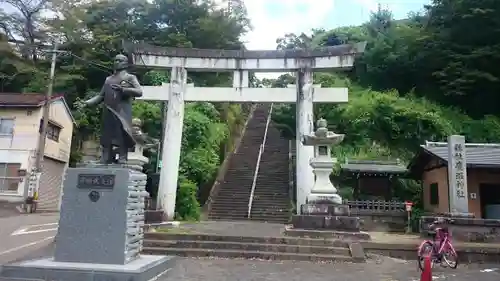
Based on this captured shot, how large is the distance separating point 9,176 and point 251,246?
18.7m

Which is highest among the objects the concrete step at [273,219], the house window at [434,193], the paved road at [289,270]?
the house window at [434,193]

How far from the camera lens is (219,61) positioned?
16031mm

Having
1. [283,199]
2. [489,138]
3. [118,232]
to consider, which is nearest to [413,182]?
Result: [489,138]

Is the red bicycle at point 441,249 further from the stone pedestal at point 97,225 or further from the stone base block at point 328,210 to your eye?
the stone pedestal at point 97,225

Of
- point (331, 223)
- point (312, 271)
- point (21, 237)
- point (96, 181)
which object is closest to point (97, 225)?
point (96, 181)

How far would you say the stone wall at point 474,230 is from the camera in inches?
486

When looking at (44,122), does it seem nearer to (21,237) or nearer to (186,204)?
(186,204)

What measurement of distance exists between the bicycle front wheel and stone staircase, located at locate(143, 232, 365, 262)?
1839 mm

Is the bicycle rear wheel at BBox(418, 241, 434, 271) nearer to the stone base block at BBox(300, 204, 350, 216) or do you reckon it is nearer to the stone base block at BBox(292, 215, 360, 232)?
the stone base block at BBox(292, 215, 360, 232)

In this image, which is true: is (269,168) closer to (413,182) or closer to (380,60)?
(413,182)

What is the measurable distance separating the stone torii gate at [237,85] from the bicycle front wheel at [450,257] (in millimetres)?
6407

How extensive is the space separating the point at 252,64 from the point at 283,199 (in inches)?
321

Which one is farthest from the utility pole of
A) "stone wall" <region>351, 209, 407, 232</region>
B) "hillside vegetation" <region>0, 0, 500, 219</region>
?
"stone wall" <region>351, 209, 407, 232</region>

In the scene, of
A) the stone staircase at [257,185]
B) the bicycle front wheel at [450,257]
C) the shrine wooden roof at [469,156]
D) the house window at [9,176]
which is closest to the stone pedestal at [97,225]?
the bicycle front wheel at [450,257]
